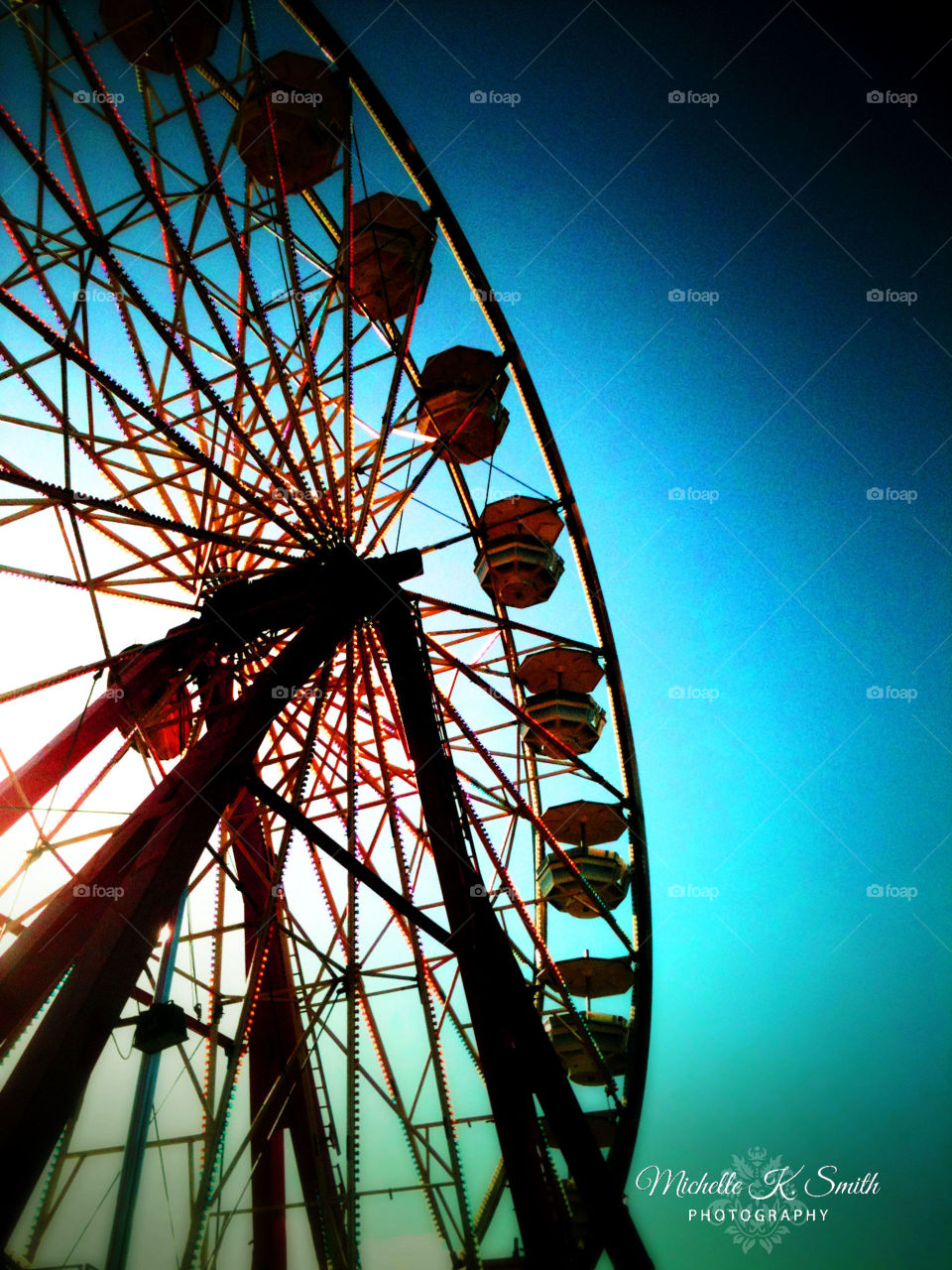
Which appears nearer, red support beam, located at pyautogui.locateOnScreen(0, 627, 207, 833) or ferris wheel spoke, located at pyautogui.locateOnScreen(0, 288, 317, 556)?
ferris wheel spoke, located at pyautogui.locateOnScreen(0, 288, 317, 556)

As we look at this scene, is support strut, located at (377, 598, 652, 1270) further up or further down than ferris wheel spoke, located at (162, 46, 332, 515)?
further down

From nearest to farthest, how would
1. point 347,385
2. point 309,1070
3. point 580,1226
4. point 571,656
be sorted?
point 309,1070 < point 347,385 < point 571,656 < point 580,1226

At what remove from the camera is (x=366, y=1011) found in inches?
354

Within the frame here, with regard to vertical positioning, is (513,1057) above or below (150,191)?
below

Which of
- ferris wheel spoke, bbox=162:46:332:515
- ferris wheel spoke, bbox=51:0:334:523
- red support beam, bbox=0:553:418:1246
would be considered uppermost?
ferris wheel spoke, bbox=162:46:332:515

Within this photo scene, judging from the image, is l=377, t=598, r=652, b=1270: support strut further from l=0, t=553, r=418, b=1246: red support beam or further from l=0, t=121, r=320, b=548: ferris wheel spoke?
l=0, t=121, r=320, b=548: ferris wheel spoke

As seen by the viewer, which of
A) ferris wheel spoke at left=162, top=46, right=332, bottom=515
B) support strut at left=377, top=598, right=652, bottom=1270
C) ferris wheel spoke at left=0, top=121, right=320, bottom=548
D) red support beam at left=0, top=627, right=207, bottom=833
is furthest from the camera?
ferris wheel spoke at left=162, top=46, right=332, bottom=515

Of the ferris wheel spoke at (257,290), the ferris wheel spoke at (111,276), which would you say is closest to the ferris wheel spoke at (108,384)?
the ferris wheel spoke at (111,276)

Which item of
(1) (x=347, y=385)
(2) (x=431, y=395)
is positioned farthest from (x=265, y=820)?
(2) (x=431, y=395)

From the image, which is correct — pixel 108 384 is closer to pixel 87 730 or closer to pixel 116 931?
pixel 87 730

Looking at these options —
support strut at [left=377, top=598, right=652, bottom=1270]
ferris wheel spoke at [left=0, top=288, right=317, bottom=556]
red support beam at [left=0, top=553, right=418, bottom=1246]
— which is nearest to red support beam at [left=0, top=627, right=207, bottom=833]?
red support beam at [left=0, top=553, right=418, bottom=1246]

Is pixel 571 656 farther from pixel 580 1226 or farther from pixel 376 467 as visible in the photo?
pixel 580 1226

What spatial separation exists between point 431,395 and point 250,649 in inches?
186

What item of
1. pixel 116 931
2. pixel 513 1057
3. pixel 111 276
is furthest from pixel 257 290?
pixel 513 1057
